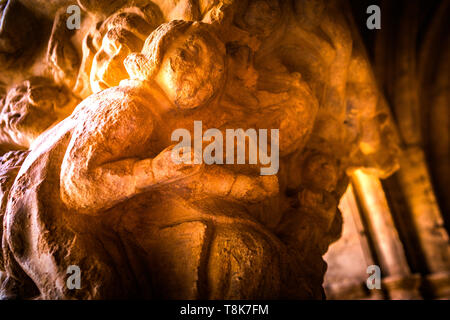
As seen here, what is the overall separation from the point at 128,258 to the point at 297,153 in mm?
1078

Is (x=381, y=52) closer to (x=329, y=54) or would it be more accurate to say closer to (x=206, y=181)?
(x=329, y=54)

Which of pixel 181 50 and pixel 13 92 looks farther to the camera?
pixel 13 92

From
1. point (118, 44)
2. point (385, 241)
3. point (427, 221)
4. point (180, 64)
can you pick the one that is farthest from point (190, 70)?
point (427, 221)

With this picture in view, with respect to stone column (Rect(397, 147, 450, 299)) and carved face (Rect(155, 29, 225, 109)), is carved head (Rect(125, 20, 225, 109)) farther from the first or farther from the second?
stone column (Rect(397, 147, 450, 299))

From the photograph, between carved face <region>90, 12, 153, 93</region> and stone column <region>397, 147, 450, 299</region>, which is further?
stone column <region>397, 147, 450, 299</region>

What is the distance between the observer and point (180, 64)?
121 centimetres

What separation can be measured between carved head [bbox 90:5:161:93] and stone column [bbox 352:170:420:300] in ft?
6.99

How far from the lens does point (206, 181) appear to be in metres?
1.19

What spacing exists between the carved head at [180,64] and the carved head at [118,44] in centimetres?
18

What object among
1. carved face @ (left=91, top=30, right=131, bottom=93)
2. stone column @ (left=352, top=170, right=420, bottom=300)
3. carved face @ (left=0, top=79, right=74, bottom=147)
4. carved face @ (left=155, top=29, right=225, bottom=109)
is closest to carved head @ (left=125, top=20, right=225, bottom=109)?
carved face @ (left=155, top=29, right=225, bottom=109)

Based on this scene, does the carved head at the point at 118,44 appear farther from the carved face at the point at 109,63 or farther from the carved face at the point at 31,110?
the carved face at the point at 31,110

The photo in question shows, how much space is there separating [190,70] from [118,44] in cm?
40

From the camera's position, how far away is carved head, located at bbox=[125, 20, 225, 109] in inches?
48.2

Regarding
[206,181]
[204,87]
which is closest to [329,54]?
[204,87]
